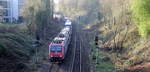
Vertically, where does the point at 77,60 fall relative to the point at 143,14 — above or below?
below

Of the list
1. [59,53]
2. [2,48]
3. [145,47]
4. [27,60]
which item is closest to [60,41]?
[59,53]

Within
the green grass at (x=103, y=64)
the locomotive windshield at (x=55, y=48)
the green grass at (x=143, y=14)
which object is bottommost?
the green grass at (x=103, y=64)

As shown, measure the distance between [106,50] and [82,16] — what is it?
65.6 metres

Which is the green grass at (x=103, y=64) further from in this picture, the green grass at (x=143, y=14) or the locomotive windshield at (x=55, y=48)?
the green grass at (x=143, y=14)

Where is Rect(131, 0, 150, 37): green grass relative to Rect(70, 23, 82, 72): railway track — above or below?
above

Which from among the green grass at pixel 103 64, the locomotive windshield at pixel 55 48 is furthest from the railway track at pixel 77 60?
the locomotive windshield at pixel 55 48

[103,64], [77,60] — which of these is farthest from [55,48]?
[103,64]

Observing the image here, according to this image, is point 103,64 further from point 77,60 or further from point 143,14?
point 143,14

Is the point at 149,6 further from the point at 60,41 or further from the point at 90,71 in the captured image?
the point at 60,41

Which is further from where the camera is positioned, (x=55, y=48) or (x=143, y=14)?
(x=55, y=48)

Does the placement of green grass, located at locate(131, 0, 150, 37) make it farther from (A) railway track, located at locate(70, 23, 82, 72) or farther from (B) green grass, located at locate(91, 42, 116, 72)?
(A) railway track, located at locate(70, 23, 82, 72)

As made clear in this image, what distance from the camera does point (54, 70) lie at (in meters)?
32.1

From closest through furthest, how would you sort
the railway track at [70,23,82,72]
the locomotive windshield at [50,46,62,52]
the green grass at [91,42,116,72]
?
the green grass at [91,42,116,72] → the railway track at [70,23,82,72] → the locomotive windshield at [50,46,62,52]

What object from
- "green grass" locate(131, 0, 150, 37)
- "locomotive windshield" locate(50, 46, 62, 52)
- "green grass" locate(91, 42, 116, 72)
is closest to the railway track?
"green grass" locate(91, 42, 116, 72)
